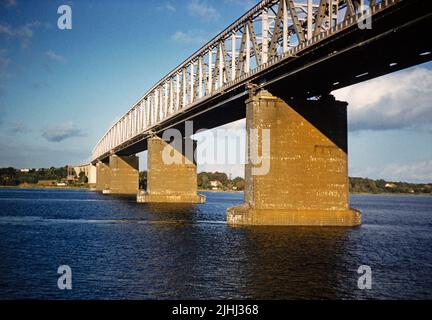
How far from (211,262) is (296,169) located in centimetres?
1863

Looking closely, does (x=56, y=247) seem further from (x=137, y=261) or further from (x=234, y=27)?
(x=234, y=27)

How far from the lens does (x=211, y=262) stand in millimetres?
29125

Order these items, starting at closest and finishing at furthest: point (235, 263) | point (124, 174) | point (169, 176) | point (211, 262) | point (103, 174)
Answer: point (235, 263)
point (211, 262)
point (169, 176)
point (124, 174)
point (103, 174)

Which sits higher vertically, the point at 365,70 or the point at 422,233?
the point at 365,70

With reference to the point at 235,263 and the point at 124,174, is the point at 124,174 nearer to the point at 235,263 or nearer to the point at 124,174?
the point at 124,174

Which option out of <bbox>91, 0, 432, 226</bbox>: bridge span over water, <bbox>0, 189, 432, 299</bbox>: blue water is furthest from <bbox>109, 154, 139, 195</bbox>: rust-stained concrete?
<bbox>0, 189, 432, 299</bbox>: blue water

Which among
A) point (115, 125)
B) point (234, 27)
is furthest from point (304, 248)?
point (115, 125)

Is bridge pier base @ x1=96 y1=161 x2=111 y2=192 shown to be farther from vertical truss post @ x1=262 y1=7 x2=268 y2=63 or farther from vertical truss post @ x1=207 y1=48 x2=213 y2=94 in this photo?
vertical truss post @ x1=262 y1=7 x2=268 y2=63

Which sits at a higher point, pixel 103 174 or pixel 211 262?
pixel 103 174

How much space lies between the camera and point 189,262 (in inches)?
1143

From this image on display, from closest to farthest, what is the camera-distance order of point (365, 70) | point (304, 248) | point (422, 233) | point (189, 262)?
point (189, 262), point (304, 248), point (365, 70), point (422, 233)

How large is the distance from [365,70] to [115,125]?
114 metres

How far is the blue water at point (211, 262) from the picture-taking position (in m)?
22.2

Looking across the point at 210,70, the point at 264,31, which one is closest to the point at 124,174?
the point at 210,70
